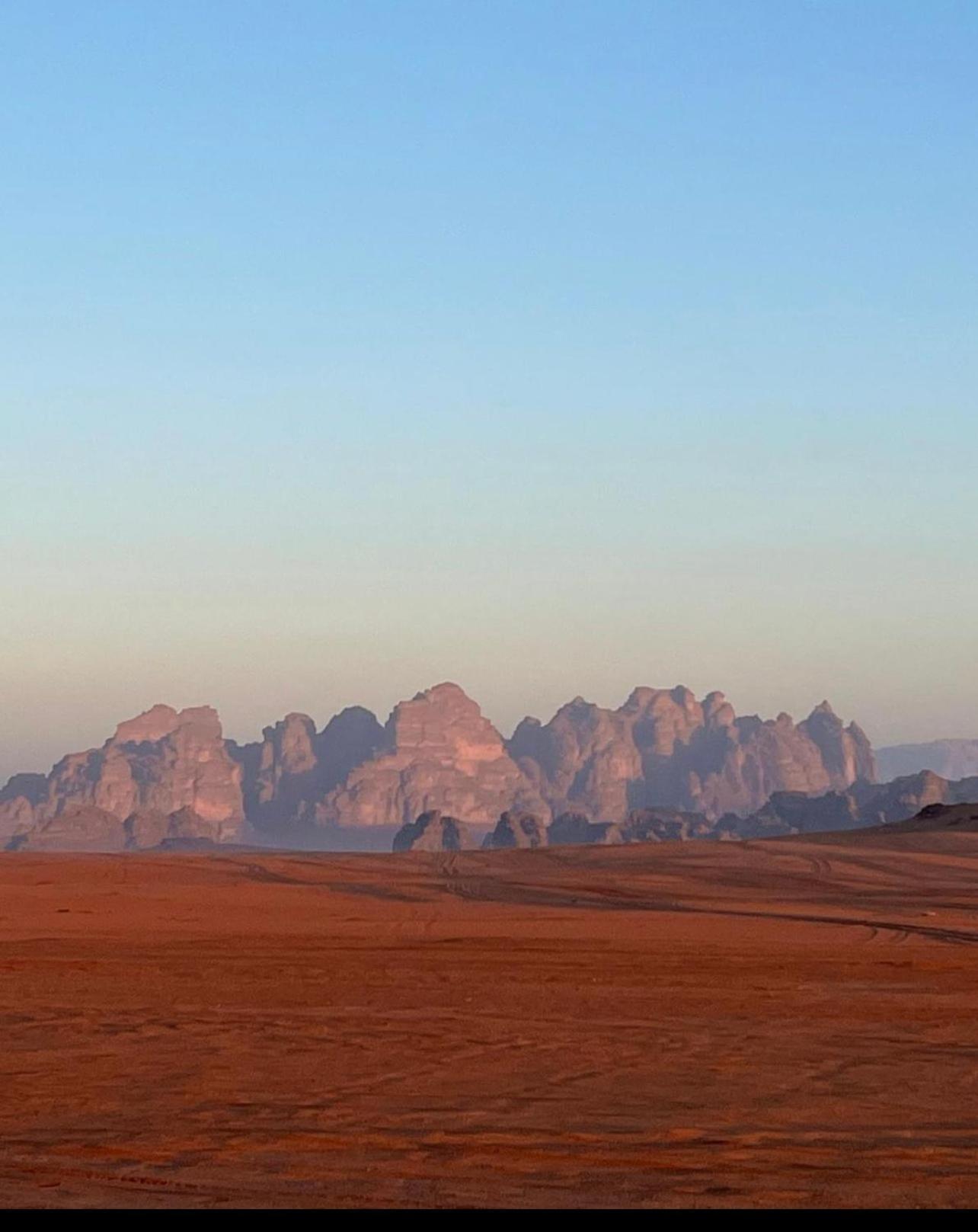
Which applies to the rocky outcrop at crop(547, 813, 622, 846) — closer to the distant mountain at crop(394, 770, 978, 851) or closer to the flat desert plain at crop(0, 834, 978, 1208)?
the distant mountain at crop(394, 770, 978, 851)

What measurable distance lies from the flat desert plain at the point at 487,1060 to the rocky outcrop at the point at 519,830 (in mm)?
130815

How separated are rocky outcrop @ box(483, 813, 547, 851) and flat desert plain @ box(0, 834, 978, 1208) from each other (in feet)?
429

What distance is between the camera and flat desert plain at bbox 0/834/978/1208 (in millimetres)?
8820

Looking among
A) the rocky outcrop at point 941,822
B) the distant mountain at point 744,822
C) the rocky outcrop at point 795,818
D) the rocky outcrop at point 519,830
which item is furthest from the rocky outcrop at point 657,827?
the rocky outcrop at point 941,822

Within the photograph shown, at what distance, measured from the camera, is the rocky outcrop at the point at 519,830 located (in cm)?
16275

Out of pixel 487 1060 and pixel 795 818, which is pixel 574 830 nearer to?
pixel 795 818

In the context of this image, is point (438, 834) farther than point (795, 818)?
No

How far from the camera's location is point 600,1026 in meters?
15.7

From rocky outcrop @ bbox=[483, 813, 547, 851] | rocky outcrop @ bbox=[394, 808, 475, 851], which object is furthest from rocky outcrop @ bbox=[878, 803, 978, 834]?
rocky outcrop @ bbox=[394, 808, 475, 851]

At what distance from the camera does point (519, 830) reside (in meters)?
163

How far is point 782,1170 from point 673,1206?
114 centimetres

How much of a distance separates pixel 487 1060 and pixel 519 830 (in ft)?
495

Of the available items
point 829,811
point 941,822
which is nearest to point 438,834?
point 829,811

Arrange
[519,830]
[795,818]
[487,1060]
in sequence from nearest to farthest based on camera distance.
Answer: [487,1060], [519,830], [795,818]
